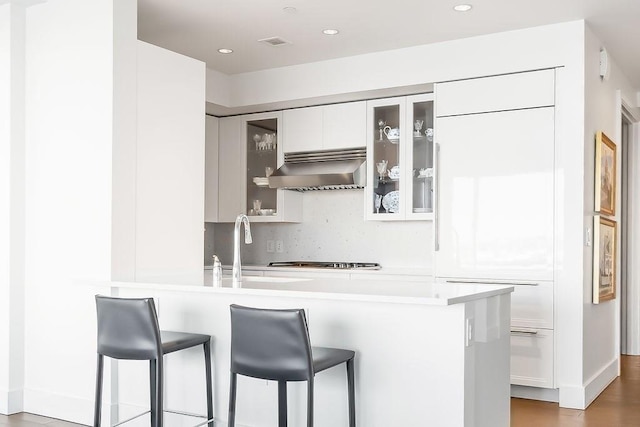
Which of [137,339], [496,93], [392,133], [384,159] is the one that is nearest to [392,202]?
[384,159]

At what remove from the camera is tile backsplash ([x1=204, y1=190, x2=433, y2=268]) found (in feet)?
20.0

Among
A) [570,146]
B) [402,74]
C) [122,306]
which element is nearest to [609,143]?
[570,146]

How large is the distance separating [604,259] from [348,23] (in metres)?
2.59

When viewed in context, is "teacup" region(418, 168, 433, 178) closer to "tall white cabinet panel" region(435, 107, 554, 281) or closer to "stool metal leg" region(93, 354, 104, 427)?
"tall white cabinet panel" region(435, 107, 554, 281)

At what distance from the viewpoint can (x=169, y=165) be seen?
14.7 feet

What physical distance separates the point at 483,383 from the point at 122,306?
5.88 feet

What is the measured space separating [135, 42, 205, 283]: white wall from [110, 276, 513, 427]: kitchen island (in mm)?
546

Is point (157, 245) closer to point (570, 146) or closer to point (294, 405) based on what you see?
point (294, 405)

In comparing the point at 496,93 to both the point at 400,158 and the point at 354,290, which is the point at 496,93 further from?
the point at 354,290

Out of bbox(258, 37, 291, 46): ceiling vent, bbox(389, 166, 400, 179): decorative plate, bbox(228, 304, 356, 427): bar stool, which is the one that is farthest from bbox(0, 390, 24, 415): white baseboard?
bbox(389, 166, 400, 179): decorative plate

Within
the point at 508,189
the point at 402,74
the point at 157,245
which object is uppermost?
the point at 402,74

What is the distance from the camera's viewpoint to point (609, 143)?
5270 millimetres

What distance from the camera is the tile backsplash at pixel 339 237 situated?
240 inches

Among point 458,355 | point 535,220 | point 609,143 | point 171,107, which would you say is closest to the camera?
point 458,355
